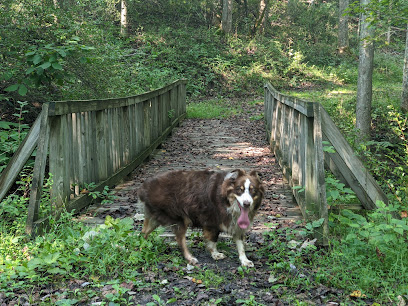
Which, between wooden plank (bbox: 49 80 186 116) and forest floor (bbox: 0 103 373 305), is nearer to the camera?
forest floor (bbox: 0 103 373 305)

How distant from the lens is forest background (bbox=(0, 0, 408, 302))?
13.4ft

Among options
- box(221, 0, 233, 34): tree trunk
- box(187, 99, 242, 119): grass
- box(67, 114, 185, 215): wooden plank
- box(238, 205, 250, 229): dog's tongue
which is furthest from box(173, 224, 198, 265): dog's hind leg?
box(221, 0, 233, 34): tree trunk

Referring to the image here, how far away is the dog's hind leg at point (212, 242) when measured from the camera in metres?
4.41

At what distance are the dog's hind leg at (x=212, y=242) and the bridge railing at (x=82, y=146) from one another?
5.74ft

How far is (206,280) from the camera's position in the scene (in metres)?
3.82

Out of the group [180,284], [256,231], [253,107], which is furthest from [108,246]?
[253,107]

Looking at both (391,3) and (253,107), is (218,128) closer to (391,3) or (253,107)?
(253,107)

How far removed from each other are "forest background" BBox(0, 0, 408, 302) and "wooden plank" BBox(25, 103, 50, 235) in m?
0.21

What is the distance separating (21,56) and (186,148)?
5.25 m

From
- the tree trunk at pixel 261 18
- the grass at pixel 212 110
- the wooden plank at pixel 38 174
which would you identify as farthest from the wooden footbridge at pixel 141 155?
the tree trunk at pixel 261 18

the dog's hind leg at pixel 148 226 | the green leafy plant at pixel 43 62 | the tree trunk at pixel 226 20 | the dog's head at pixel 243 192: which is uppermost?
the tree trunk at pixel 226 20

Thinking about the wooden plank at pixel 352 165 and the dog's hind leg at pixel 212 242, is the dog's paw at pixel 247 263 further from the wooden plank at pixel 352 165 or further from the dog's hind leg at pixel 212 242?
the wooden plank at pixel 352 165

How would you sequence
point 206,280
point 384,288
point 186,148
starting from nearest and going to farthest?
point 384,288 → point 206,280 → point 186,148

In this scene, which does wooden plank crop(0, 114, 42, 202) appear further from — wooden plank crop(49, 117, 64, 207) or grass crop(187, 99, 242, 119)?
grass crop(187, 99, 242, 119)
